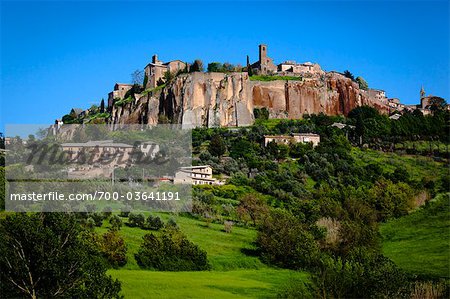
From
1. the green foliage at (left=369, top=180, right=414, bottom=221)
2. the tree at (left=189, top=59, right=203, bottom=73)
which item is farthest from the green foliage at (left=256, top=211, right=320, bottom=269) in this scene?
the tree at (left=189, top=59, right=203, bottom=73)

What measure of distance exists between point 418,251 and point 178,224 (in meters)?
15.8

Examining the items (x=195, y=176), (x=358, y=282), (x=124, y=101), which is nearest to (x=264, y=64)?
(x=124, y=101)

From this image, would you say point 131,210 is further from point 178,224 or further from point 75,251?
point 75,251

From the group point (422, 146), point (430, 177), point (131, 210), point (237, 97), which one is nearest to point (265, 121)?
point (237, 97)

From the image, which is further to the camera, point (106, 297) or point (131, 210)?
point (131, 210)

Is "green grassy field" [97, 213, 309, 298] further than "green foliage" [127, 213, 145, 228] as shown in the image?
No

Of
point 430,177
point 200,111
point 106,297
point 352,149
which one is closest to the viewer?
point 106,297

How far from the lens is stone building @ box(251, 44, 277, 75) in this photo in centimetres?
10219

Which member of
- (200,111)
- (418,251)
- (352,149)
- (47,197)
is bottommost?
(418,251)

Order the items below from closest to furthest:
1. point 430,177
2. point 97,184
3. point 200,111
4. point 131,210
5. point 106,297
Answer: point 106,297, point 131,210, point 97,184, point 430,177, point 200,111

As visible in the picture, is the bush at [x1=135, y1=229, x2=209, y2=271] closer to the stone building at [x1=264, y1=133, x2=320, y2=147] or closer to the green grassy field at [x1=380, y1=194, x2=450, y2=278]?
the green grassy field at [x1=380, y1=194, x2=450, y2=278]

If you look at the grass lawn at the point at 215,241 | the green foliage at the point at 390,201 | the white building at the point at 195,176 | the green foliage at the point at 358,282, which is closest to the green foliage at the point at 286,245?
the grass lawn at the point at 215,241

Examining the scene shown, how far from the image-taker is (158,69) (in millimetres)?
98688

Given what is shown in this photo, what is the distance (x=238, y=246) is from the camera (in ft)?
138
